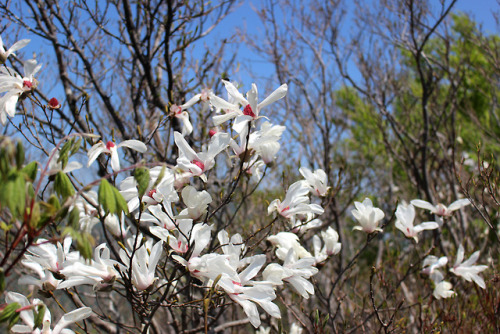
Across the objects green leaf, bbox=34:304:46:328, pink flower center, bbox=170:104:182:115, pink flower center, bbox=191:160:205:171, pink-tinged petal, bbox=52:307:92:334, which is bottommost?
pink-tinged petal, bbox=52:307:92:334

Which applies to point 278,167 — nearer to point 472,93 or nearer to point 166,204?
point 166,204

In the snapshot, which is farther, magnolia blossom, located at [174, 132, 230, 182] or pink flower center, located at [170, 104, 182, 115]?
pink flower center, located at [170, 104, 182, 115]

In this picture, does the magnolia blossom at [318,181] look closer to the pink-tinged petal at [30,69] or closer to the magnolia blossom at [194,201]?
the magnolia blossom at [194,201]

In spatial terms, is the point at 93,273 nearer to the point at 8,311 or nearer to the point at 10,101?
the point at 8,311

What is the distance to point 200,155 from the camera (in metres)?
1.30

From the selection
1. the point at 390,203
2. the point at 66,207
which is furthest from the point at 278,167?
the point at 66,207

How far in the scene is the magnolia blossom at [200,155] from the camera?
4.07 feet

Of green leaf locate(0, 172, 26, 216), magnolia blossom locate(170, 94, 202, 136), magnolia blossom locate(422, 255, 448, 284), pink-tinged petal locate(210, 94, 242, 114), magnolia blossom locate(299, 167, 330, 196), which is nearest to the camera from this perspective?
green leaf locate(0, 172, 26, 216)

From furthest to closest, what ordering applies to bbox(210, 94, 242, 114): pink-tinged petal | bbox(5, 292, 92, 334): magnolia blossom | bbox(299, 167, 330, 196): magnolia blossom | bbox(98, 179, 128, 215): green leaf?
bbox(299, 167, 330, 196): magnolia blossom
bbox(210, 94, 242, 114): pink-tinged petal
bbox(5, 292, 92, 334): magnolia blossom
bbox(98, 179, 128, 215): green leaf

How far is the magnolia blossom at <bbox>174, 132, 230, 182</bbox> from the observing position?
4.07ft

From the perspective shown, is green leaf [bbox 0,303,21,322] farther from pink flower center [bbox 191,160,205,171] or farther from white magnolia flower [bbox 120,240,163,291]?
pink flower center [bbox 191,160,205,171]

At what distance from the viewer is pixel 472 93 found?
13195mm

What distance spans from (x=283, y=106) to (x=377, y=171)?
3.43 m

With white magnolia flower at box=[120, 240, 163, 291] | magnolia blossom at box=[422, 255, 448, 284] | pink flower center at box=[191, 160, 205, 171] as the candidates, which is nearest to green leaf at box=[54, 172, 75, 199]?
white magnolia flower at box=[120, 240, 163, 291]
